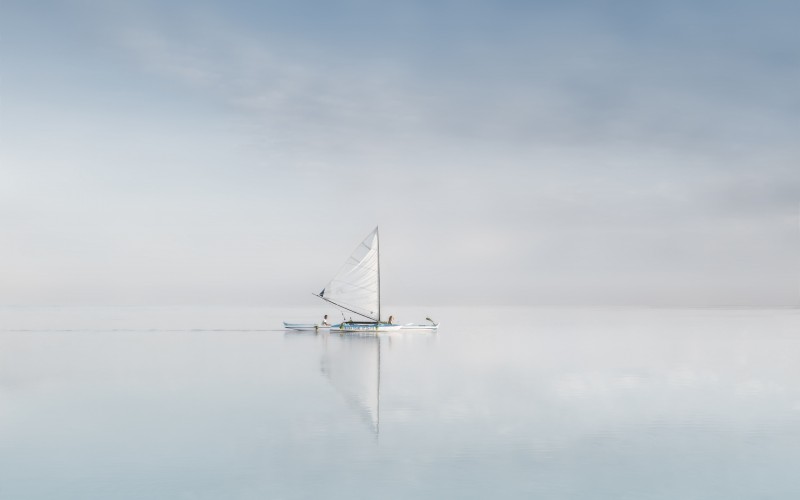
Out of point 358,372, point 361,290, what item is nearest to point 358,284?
point 361,290

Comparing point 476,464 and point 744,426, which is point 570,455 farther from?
point 744,426

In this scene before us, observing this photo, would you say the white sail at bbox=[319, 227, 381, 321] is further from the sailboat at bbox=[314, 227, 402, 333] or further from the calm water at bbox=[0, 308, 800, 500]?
the calm water at bbox=[0, 308, 800, 500]

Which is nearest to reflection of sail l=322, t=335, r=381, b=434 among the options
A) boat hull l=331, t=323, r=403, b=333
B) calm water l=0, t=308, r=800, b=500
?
calm water l=0, t=308, r=800, b=500

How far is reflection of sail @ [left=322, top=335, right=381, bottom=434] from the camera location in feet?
114

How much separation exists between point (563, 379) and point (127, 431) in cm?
2735

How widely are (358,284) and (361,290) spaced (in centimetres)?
95

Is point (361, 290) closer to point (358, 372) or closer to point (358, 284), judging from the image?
point (358, 284)

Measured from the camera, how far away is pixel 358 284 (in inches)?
3580

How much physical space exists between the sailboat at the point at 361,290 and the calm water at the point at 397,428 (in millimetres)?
32568

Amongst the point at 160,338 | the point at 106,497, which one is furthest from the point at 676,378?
the point at 160,338

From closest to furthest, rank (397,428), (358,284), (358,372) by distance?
(397,428) → (358,372) → (358,284)

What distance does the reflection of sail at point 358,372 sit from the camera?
34.7 m

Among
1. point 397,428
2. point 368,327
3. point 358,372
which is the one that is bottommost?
point 397,428

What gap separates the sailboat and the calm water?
32568mm
